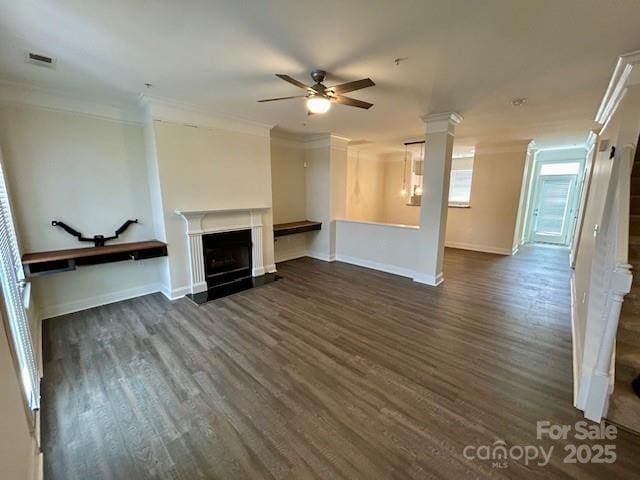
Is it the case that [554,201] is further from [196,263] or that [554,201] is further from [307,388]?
[196,263]

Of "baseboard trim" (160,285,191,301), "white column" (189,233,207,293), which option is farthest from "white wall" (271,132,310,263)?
"baseboard trim" (160,285,191,301)

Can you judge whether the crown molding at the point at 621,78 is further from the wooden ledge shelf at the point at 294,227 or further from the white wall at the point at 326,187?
the wooden ledge shelf at the point at 294,227

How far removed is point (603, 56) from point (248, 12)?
9.26 ft

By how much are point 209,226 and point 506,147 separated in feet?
22.4

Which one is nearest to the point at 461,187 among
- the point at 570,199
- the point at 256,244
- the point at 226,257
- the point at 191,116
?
the point at 570,199

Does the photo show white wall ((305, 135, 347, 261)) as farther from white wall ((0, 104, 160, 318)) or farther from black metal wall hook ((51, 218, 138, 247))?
black metal wall hook ((51, 218, 138, 247))

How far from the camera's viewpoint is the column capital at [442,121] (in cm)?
398

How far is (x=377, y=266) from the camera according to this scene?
5.48 meters

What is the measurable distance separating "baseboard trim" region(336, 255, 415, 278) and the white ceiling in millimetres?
2794

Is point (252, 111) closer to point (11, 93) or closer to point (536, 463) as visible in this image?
point (11, 93)

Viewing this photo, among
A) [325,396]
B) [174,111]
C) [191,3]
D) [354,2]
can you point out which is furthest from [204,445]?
[174,111]

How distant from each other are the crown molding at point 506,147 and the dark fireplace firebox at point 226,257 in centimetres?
594

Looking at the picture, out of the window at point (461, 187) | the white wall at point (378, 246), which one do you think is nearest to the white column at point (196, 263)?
the white wall at point (378, 246)

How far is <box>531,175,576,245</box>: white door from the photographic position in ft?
24.8
